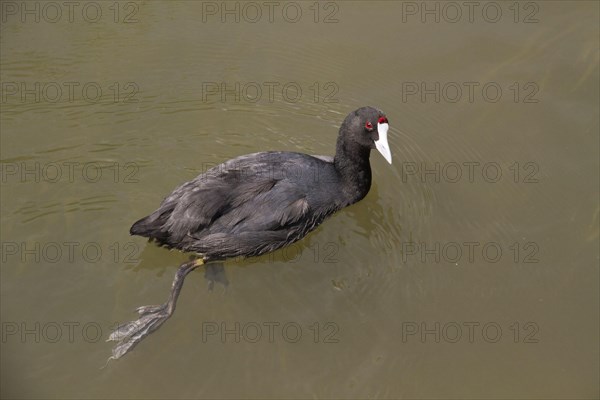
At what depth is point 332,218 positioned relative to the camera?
604 cm

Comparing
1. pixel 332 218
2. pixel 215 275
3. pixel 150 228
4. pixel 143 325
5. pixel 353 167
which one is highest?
pixel 353 167

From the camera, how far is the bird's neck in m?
5.81

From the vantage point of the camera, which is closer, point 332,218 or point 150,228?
point 150,228

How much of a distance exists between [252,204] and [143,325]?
122 centimetres

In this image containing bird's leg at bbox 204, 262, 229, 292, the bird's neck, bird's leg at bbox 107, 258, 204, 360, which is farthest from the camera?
the bird's neck

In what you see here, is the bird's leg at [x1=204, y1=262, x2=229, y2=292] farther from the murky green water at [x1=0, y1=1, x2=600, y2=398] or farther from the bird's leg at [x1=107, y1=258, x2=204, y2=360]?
the bird's leg at [x1=107, y1=258, x2=204, y2=360]

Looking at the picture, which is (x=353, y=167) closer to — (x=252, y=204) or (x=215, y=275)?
(x=252, y=204)

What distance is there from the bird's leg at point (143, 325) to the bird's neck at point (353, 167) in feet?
5.42

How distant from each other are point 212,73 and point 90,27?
1474 mm

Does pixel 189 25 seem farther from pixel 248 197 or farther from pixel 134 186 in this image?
pixel 248 197

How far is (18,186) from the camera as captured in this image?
19.1 ft

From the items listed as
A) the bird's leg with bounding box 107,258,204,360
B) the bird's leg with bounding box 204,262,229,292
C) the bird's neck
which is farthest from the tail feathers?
the bird's neck

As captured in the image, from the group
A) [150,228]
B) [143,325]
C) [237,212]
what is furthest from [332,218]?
[143,325]

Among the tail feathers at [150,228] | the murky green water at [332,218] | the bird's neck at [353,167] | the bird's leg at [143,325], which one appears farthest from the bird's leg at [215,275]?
the bird's neck at [353,167]
